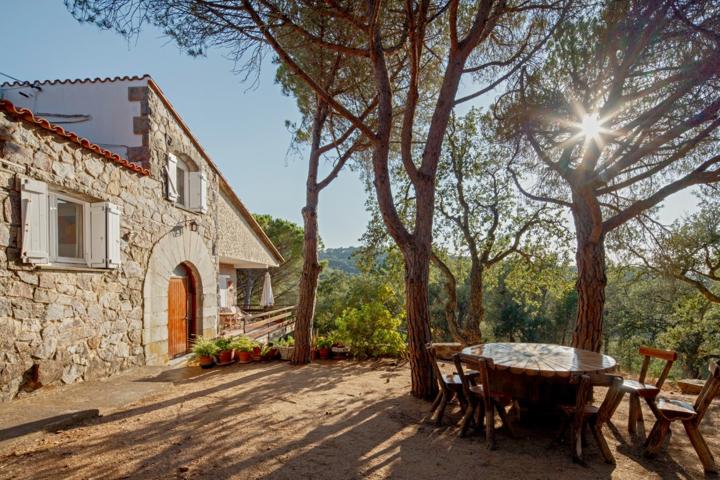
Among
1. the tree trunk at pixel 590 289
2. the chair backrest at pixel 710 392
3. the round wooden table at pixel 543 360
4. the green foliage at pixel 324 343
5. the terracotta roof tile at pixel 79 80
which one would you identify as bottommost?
the green foliage at pixel 324 343

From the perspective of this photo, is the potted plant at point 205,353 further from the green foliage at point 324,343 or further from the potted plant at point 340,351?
the potted plant at point 340,351

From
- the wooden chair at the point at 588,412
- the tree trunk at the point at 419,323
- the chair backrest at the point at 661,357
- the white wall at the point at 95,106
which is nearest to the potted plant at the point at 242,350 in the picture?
the tree trunk at the point at 419,323

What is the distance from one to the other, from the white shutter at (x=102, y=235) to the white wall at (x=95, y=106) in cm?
171

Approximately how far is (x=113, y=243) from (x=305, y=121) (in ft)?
14.2

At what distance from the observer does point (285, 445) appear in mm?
3289

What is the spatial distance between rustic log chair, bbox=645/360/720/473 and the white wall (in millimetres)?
7641

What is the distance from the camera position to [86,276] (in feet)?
17.1

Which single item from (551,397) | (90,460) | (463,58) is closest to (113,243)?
(90,460)

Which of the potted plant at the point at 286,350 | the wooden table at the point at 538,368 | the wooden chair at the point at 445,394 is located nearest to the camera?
the wooden table at the point at 538,368

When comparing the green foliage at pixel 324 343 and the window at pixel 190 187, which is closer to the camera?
the green foliage at pixel 324 343

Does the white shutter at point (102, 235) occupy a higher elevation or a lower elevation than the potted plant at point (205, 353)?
higher

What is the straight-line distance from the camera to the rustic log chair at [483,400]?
11.0 ft

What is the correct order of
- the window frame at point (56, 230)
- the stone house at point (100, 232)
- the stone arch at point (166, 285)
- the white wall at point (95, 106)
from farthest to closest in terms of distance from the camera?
1. the white wall at point (95, 106)
2. the stone arch at point (166, 285)
3. the window frame at point (56, 230)
4. the stone house at point (100, 232)

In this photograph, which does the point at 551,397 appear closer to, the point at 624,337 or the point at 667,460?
the point at 667,460
